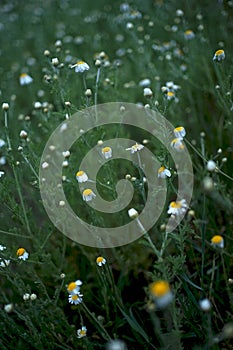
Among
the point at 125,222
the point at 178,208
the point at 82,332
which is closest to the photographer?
the point at 178,208

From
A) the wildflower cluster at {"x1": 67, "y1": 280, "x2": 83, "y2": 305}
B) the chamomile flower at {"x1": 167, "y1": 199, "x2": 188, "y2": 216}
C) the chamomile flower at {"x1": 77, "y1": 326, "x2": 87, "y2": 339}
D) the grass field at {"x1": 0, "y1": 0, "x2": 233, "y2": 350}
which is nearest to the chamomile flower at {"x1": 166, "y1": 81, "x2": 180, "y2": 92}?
the grass field at {"x1": 0, "y1": 0, "x2": 233, "y2": 350}

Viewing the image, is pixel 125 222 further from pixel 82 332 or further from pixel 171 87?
pixel 171 87

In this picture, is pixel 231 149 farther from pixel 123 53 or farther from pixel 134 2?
pixel 134 2

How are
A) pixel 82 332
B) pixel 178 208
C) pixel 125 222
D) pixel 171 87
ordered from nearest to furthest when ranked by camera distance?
pixel 178 208 → pixel 82 332 → pixel 125 222 → pixel 171 87

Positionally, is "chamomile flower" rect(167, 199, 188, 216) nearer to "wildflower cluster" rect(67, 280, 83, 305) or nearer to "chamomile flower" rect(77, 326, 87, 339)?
"wildflower cluster" rect(67, 280, 83, 305)

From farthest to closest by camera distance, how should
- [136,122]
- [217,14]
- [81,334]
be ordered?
[217,14] → [136,122] → [81,334]

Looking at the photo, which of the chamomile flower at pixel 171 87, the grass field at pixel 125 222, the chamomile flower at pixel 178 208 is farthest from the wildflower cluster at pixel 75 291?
the chamomile flower at pixel 171 87

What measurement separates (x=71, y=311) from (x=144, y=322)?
48 cm

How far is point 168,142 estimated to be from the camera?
7.20 feet

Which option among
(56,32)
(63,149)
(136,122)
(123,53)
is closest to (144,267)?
(63,149)

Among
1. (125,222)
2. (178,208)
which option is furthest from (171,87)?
(178,208)

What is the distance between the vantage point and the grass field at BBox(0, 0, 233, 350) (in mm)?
1975

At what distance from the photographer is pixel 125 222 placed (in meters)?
2.68

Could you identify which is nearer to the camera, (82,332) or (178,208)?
(178,208)
